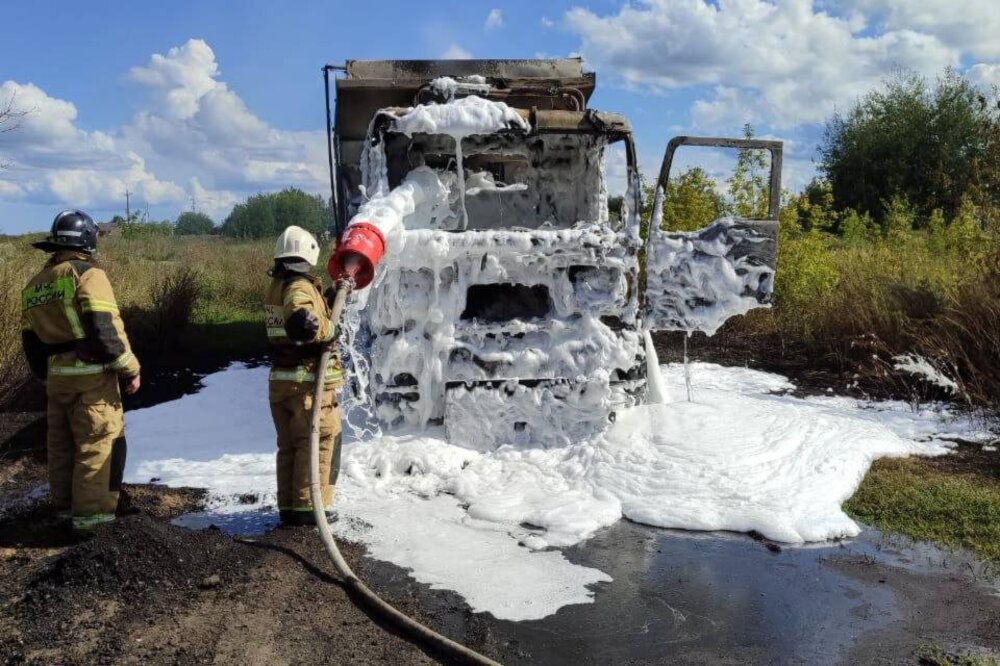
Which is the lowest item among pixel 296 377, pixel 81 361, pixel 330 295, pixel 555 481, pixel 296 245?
pixel 555 481

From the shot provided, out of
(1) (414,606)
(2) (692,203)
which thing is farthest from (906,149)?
(1) (414,606)

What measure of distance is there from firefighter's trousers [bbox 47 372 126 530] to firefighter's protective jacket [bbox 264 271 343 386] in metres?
0.88

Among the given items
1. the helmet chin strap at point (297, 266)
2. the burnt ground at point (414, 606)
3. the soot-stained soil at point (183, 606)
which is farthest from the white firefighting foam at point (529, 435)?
the soot-stained soil at point (183, 606)

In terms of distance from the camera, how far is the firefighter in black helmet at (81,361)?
4.42m

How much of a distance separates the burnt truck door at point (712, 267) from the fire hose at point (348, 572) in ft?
7.46

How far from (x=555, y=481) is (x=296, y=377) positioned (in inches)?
70.3

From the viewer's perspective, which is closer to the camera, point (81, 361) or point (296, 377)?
point (81, 361)

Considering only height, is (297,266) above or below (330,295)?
above

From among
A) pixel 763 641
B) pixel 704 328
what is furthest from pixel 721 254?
pixel 763 641

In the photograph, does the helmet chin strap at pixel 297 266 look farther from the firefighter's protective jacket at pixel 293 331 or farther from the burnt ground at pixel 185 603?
the burnt ground at pixel 185 603

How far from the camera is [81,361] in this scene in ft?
14.5

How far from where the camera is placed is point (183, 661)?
123 inches

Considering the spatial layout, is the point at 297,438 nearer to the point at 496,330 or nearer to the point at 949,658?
the point at 496,330

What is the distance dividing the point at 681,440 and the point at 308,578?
2680mm
